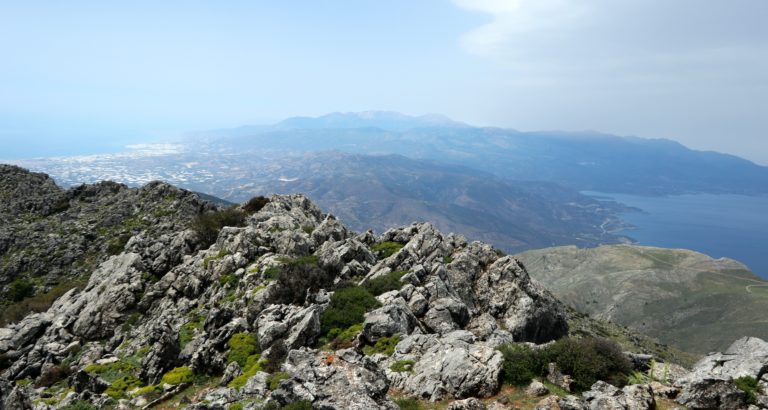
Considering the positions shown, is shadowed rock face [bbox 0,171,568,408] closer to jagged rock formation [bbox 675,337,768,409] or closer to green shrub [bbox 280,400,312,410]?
green shrub [bbox 280,400,312,410]

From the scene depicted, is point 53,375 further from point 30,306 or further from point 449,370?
point 449,370

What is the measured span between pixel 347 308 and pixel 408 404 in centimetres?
1060

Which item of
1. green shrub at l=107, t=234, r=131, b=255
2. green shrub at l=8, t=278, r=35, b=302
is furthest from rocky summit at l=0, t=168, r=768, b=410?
green shrub at l=107, t=234, r=131, b=255

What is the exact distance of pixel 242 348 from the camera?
81.1 ft

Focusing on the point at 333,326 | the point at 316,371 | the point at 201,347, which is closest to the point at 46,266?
the point at 201,347

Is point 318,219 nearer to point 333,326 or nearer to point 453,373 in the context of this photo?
point 333,326

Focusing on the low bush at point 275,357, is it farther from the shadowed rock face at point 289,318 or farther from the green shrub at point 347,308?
the green shrub at point 347,308

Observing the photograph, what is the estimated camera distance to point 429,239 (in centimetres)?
3828

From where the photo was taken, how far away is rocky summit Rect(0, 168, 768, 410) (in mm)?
16000

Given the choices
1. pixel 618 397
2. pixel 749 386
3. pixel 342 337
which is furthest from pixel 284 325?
pixel 749 386

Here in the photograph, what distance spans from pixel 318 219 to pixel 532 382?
41.8 metres

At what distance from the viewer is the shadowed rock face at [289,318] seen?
17375 mm

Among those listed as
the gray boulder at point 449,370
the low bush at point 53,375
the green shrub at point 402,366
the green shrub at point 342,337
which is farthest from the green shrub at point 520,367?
the low bush at point 53,375

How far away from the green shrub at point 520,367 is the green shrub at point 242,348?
14.2 m
